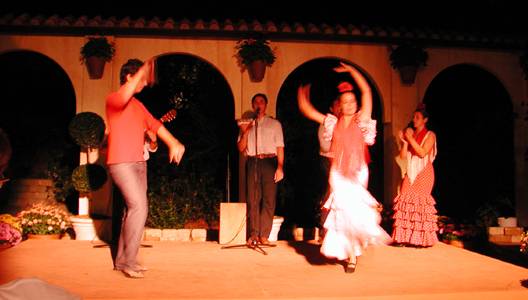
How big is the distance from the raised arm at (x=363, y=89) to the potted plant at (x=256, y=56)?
120 inches

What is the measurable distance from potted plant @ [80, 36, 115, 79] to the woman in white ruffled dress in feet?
12.6

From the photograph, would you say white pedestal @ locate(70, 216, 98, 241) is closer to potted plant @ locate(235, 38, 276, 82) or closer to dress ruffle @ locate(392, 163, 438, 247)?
potted plant @ locate(235, 38, 276, 82)

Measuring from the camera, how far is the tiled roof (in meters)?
7.99

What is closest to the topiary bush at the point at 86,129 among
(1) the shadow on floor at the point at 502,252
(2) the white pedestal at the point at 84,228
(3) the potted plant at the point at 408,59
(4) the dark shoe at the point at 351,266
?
(2) the white pedestal at the point at 84,228

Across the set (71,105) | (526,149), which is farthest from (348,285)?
(71,105)

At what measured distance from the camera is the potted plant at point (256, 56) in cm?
809

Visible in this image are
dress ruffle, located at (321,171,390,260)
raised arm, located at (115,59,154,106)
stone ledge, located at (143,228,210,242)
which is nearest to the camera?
raised arm, located at (115,59,154,106)

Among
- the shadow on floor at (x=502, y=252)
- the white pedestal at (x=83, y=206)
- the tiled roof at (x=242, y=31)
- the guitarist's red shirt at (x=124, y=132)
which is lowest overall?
the shadow on floor at (x=502, y=252)

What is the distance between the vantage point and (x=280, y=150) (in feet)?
23.5

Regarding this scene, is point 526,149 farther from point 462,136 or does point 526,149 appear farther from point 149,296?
point 149,296

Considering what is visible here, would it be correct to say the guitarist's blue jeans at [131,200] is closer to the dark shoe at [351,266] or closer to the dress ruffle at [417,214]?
the dark shoe at [351,266]

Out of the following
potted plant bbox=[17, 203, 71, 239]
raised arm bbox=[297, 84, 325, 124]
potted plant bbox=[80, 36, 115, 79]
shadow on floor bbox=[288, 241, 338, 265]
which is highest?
potted plant bbox=[80, 36, 115, 79]

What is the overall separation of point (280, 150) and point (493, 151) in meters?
4.27

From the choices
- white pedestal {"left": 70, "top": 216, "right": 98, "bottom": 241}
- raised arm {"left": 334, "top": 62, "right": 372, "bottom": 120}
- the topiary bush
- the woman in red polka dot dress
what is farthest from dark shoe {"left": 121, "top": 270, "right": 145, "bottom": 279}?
the woman in red polka dot dress
